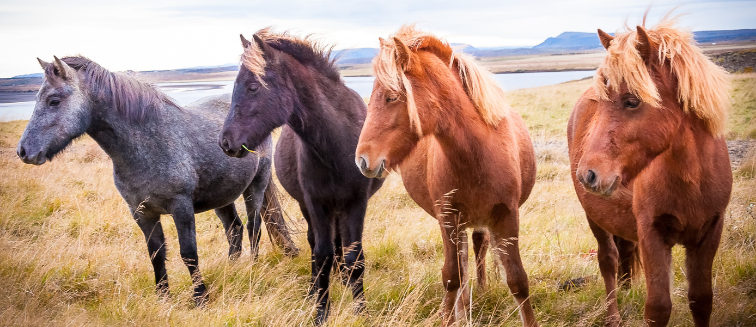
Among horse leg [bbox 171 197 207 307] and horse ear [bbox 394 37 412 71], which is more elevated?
horse ear [bbox 394 37 412 71]

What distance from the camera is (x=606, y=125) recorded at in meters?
2.50

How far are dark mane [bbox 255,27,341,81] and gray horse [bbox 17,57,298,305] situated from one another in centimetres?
91

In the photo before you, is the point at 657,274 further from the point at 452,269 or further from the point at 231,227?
the point at 231,227

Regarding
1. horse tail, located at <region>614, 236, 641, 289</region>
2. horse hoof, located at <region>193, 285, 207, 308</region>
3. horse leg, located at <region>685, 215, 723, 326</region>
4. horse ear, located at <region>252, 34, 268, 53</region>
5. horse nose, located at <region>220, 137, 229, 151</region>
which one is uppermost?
horse ear, located at <region>252, 34, 268, 53</region>

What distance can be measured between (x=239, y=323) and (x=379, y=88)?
192 cm

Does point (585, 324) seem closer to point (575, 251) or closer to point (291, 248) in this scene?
point (575, 251)

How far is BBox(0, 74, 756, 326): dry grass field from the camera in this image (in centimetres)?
357

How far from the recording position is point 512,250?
3201mm

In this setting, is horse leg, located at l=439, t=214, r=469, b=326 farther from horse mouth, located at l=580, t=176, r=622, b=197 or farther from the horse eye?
the horse eye

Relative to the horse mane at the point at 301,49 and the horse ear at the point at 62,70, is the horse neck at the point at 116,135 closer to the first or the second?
the horse ear at the point at 62,70

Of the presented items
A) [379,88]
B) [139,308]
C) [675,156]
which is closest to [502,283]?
[675,156]

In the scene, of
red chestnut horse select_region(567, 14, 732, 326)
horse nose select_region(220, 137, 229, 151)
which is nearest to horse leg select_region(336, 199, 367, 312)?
horse nose select_region(220, 137, 229, 151)

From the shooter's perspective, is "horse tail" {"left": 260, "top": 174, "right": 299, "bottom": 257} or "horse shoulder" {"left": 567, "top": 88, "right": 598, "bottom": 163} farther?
"horse tail" {"left": 260, "top": 174, "right": 299, "bottom": 257}

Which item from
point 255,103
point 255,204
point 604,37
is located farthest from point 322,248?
point 604,37
